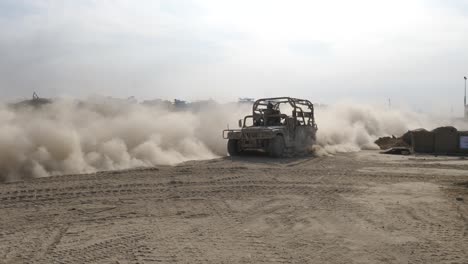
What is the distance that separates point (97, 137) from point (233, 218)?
901cm

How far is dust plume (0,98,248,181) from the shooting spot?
11625 millimetres

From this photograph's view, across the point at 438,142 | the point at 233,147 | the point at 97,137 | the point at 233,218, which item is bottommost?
the point at 233,218

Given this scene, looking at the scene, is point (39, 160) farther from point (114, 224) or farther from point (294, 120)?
point (294, 120)

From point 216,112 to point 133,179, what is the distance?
13.5 metres

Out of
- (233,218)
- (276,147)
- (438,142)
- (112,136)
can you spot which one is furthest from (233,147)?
(233,218)

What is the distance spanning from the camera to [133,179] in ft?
33.8

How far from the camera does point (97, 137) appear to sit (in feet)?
47.5

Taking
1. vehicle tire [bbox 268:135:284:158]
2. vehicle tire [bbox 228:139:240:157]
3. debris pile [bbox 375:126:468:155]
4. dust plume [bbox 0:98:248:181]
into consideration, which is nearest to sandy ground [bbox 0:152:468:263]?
dust plume [bbox 0:98:248:181]

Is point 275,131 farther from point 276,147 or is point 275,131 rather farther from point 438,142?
point 438,142

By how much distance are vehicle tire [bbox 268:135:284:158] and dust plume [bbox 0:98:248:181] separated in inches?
113

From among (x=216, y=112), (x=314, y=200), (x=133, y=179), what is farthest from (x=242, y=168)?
(x=216, y=112)

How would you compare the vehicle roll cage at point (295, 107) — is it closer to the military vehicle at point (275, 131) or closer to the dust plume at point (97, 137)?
the military vehicle at point (275, 131)

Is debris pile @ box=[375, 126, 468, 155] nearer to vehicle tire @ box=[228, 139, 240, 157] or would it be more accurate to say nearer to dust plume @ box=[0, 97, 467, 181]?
dust plume @ box=[0, 97, 467, 181]

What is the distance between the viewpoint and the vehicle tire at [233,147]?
17234mm
